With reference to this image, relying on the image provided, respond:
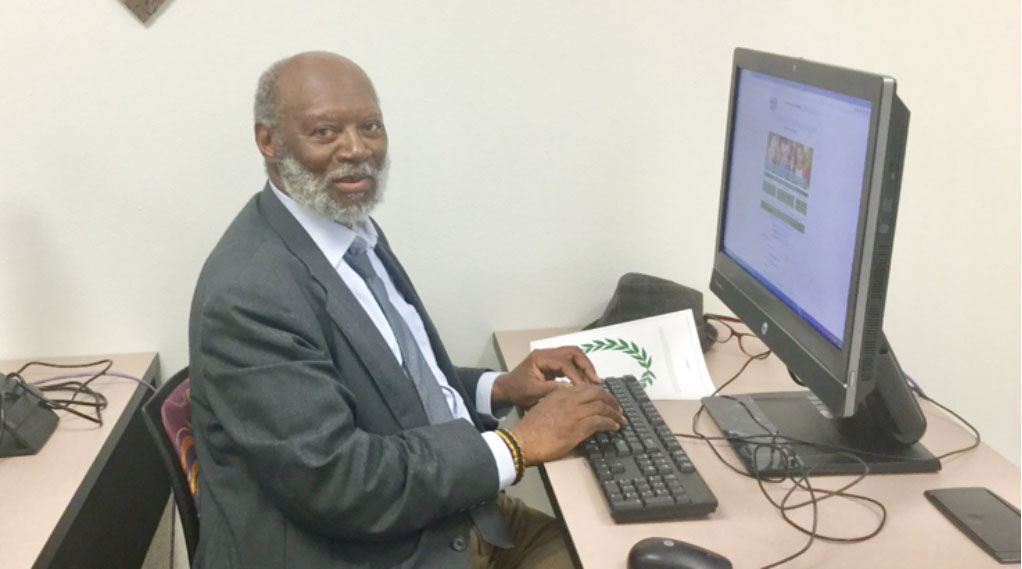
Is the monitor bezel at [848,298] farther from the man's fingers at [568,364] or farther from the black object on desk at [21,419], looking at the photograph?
the black object on desk at [21,419]

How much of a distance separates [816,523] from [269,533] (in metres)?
0.79

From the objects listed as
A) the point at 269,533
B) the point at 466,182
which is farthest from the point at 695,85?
the point at 269,533

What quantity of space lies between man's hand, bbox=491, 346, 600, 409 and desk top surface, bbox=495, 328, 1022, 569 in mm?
262

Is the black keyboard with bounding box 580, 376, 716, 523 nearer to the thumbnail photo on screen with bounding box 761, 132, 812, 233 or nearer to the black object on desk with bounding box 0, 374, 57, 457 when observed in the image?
the thumbnail photo on screen with bounding box 761, 132, 812, 233

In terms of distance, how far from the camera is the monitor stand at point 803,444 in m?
1.34

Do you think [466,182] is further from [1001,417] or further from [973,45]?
[1001,417]

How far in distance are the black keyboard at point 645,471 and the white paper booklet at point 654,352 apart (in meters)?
0.19

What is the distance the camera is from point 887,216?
113 centimetres

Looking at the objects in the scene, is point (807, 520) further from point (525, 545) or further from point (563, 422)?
point (525, 545)

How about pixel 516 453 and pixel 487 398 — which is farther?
pixel 487 398

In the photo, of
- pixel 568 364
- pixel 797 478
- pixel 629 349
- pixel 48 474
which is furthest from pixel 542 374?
pixel 48 474

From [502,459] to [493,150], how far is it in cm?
86

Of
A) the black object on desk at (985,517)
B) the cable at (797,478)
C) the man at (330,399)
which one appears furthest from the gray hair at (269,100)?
the black object on desk at (985,517)

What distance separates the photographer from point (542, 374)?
1682 millimetres
